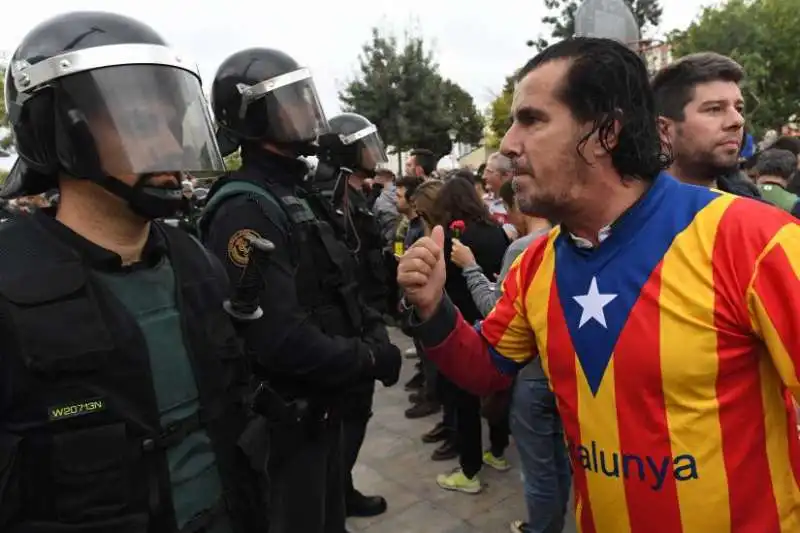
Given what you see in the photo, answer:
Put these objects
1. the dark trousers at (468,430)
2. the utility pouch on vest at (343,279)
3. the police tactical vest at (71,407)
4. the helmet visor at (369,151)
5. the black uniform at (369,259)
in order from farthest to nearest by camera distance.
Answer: the helmet visor at (369,151) → the dark trousers at (468,430) → the black uniform at (369,259) → the utility pouch on vest at (343,279) → the police tactical vest at (71,407)

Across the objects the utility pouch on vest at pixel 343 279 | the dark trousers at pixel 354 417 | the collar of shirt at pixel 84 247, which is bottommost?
the dark trousers at pixel 354 417

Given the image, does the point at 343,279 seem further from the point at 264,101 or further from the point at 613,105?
the point at 613,105

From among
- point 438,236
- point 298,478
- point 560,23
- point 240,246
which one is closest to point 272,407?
point 298,478


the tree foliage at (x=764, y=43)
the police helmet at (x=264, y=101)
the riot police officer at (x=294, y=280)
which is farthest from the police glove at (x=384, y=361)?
the tree foliage at (x=764, y=43)

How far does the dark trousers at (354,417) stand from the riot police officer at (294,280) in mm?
134

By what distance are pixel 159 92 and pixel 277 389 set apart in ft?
4.41

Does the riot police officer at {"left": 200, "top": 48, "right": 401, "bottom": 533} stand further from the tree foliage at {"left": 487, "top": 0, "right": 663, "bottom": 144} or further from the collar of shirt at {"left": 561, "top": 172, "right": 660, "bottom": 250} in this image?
the tree foliage at {"left": 487, "top": 0, "right": 663, "bottom": 144}

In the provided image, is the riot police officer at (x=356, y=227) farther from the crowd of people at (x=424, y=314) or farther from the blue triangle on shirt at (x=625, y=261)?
the blue triangle on shirt at (x=625, y=261)

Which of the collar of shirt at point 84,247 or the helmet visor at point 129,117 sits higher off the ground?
the helmet visor at point 129,117

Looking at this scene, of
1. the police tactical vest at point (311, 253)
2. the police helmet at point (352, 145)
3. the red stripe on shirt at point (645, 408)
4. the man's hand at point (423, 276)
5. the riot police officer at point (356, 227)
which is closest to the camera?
the red stripe on shirt at point (645, 408)

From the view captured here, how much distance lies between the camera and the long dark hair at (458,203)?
417cm

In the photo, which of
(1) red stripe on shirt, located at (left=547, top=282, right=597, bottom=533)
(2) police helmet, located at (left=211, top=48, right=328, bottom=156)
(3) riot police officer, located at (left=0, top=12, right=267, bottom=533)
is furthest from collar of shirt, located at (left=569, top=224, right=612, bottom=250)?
(2) police helmet, located at (left=211, top=48, right=328, bottom=156)

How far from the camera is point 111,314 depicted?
1461mm

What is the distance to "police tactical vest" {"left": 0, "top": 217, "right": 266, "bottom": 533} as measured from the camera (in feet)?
4.29
